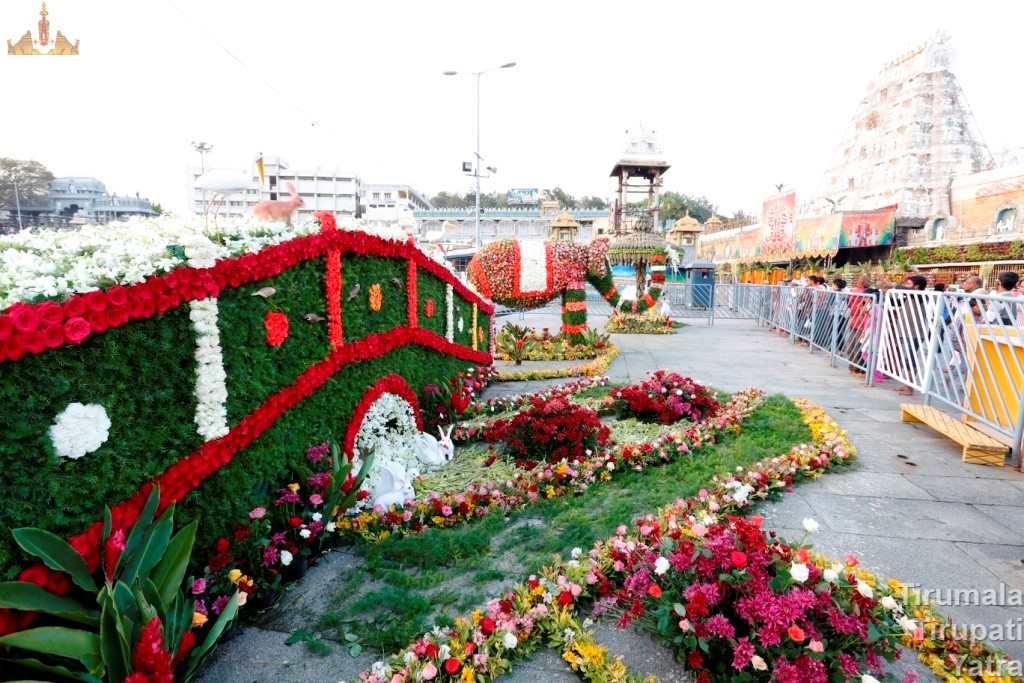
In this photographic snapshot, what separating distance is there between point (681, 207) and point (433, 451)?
66913 millimetres

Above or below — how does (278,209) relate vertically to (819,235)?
below

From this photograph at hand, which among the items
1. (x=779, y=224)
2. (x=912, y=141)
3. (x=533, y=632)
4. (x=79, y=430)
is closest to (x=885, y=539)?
(x=533, y=632)

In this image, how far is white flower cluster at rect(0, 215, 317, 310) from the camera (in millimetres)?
2242

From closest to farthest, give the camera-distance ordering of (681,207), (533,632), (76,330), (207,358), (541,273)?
(76,330)
(533,632)
(207,358)
(541,273)
(681,207)

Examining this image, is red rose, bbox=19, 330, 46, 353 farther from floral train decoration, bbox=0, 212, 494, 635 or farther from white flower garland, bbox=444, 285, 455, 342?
white flower garland, bbox=444, 285, 455, 342

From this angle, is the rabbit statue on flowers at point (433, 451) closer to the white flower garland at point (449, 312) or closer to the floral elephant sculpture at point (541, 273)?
the white flower garland at point (449, 312)

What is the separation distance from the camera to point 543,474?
4375mm

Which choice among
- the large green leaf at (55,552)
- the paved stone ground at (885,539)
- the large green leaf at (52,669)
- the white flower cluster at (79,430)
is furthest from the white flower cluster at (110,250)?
the paved stone ground at (885,539)

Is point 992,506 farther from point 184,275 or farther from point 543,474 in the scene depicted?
point 184,275

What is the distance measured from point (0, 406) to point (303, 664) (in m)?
1.67

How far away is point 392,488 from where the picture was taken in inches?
163

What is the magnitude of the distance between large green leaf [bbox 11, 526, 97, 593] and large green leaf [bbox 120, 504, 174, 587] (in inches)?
5.0

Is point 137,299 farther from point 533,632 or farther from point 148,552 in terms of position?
point 533,632

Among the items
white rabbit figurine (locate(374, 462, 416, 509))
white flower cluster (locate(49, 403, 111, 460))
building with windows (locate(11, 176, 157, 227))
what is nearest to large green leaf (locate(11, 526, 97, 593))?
white flower cluster (locate(49, 403, 111, 460))
